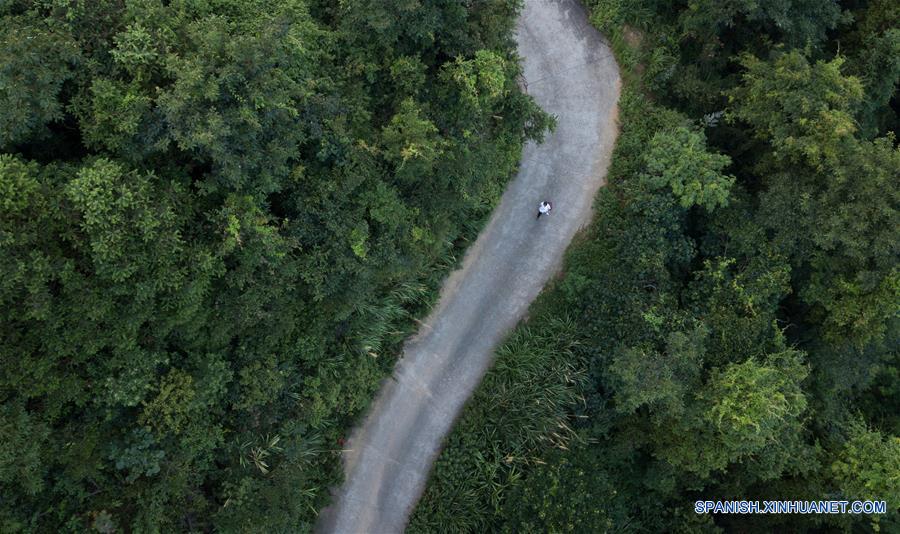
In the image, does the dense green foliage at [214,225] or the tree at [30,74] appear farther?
the dense green foliage at [214,225]

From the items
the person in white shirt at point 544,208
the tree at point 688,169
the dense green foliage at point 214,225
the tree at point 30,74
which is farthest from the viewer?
the person in white shirt at point 544,208

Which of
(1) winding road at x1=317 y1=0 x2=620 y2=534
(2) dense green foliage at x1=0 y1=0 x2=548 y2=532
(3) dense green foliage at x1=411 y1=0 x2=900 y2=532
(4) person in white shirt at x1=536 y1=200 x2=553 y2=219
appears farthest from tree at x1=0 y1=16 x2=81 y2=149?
(3) dense green foliage at x1=411 y1=0 x2=900 y2=532

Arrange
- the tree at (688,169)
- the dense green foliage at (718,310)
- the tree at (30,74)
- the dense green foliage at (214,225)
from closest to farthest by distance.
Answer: the tree at (30,74) < the dense green foliage at (214,225) < the dense green foliage at (718,310) < the tree at (688,169)

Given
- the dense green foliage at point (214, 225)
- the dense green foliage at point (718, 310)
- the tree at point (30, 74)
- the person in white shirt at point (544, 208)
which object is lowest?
the dense green foliage at point (718, 310)

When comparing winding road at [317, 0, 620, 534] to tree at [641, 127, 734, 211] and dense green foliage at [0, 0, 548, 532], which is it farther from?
tree at [641, 127, 734, 211]

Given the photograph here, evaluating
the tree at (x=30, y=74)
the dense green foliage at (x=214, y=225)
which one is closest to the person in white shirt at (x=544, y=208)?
the dense green foliage at (x=214, y=225)

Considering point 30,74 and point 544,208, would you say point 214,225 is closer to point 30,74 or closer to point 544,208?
point 30,74

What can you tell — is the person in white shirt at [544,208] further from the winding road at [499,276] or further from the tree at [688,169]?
the tree at [688,169]
